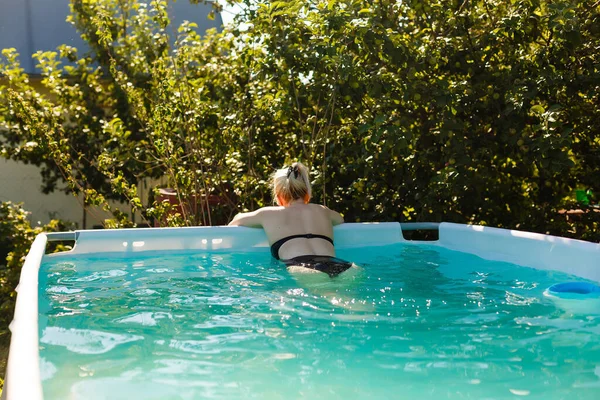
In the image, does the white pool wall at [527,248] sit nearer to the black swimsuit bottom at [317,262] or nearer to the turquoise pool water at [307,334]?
the turquoise pool water at [307,334]

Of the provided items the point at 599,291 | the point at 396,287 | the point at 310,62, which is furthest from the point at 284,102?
the point at 599,291

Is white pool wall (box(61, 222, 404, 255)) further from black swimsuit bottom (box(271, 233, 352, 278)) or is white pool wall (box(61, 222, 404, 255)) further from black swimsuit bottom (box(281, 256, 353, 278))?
black swimsuit bottom (box(281, 256, 353, 278))

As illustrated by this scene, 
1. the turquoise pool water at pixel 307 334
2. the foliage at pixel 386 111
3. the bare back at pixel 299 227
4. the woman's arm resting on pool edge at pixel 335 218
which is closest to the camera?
the turquoise pool water at pixel 307 334

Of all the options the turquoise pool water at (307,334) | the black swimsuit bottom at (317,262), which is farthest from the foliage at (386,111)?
the turquoise pool water at (307,334)

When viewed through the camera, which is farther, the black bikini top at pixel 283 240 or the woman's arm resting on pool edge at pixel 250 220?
the woman's arm resting on pool edge at pixel 250 220

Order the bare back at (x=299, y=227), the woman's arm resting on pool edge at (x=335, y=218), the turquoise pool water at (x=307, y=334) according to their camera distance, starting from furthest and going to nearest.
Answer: the woman's arm resting on pool edge at (x=335, y=218) → the bare back at (x=299, y=227) → the turquoise pool water at (x=307, y=334)

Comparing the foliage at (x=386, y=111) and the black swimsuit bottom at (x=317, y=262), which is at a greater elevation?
the foliage at (x=386, y=111)

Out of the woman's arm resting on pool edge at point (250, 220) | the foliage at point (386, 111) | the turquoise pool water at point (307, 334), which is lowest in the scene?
the turquoise pool water at point (307, 334)

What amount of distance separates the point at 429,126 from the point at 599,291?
9.18ft

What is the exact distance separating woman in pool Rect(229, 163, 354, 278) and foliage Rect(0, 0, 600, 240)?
2.38ft

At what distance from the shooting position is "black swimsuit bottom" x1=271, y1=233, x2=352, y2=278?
4.20 meters

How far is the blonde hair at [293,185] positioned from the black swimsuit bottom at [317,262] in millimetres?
354

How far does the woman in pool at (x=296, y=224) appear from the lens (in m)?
4.54

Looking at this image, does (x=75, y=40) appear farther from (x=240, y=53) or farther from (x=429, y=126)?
(x=429, y=126)
